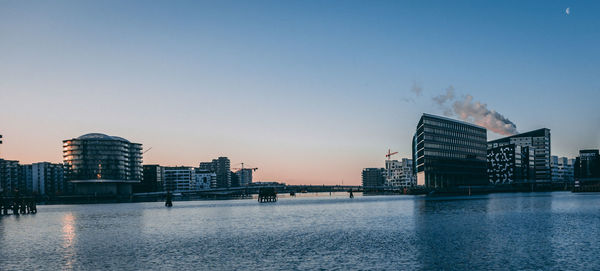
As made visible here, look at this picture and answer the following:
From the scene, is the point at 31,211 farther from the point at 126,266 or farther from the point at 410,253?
the point at 410,253

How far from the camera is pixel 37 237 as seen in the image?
7519 centimetres

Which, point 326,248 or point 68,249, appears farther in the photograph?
point 68,249

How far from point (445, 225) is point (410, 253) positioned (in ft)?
99.8

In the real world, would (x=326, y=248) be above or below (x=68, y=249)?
above

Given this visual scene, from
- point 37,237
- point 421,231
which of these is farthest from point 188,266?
point 37,237

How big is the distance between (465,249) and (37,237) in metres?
59.0

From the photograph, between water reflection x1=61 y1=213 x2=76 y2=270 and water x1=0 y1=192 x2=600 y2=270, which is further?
water reflection x1=61 y1=213 x2=76 y2=270

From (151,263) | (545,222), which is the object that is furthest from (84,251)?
(545,222)

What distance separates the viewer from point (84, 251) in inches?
2235

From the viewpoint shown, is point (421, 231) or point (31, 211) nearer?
point (421, 231)

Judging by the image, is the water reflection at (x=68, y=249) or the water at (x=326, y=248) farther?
the water reflection at (x=68, y=249)

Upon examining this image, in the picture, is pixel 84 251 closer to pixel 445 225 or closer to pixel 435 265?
pixel 435 265

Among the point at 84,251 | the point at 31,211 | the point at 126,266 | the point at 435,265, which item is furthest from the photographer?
the point at 31,211

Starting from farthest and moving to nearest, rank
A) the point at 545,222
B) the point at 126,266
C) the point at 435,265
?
the point at 545,222 → the point at 126,266 → the point at 435,265
